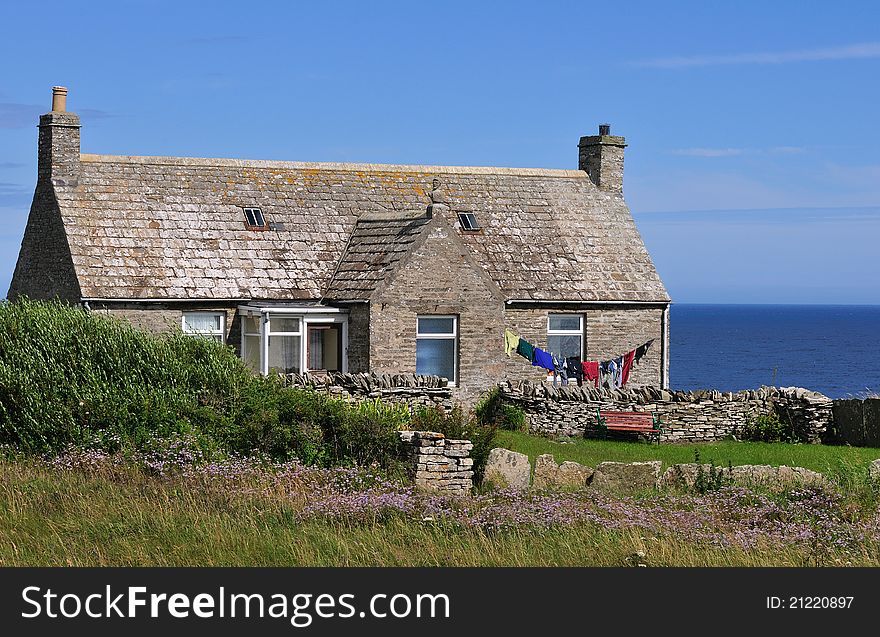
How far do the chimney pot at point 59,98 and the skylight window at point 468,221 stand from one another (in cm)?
1046

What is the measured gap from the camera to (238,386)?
1997 cm

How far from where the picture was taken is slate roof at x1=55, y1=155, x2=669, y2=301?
96.8 feet

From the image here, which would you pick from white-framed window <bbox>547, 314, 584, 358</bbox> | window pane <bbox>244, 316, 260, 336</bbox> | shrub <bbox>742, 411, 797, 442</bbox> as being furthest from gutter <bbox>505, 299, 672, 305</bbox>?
window pane <bbox>244, 316, 260, 336</bbox>

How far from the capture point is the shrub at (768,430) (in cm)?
2691


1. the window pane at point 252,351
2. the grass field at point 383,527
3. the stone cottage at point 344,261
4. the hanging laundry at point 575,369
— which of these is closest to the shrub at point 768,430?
the hanging laundry at point 575,369

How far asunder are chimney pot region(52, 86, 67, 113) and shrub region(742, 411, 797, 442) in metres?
18.3

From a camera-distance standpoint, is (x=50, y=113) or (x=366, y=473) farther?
(x=50, y=113)

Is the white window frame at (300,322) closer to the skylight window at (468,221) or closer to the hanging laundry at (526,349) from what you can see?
the hanging laundry at (526,349)

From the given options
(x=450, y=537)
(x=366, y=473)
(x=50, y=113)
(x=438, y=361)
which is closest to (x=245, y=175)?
(x=50, y=113)

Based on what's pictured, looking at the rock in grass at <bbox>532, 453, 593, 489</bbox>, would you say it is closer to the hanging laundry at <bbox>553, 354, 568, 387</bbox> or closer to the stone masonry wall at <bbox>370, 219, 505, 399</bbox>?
the stone masonry wall at <bbox>370, 219, 505, 399</bbox>
